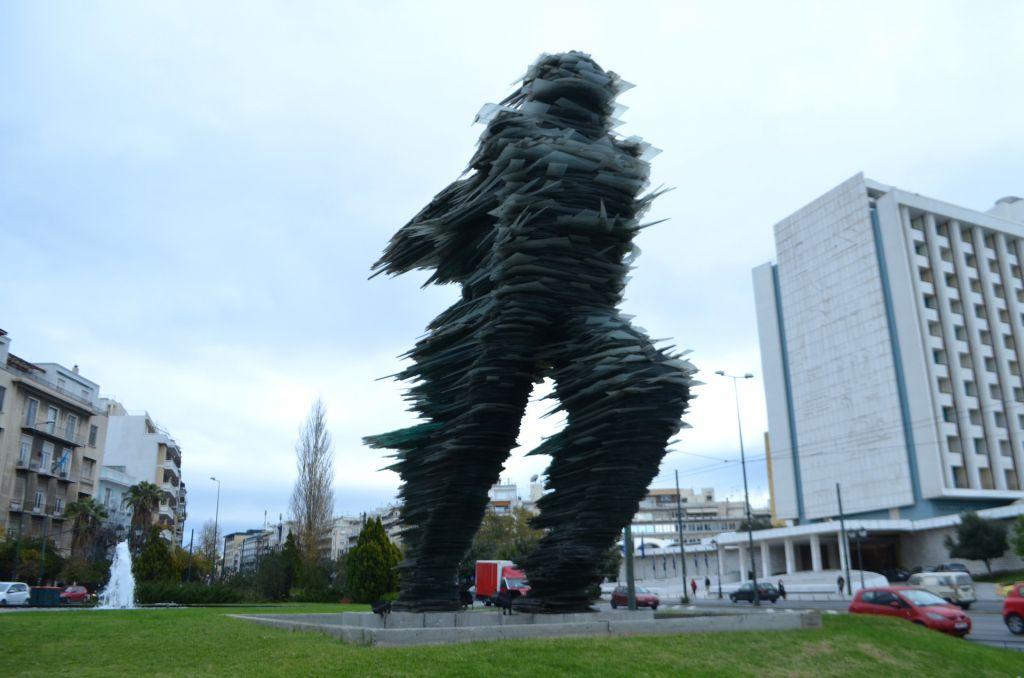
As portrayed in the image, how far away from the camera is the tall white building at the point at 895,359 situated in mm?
56656

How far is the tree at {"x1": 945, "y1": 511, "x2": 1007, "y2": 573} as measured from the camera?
47969 millimetres

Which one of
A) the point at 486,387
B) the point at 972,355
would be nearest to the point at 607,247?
the point at 486,387

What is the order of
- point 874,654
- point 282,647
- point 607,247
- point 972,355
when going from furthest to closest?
point 972,355, point 607,247, point 874,654, point 282,647

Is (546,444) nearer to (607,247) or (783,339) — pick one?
(607,247)

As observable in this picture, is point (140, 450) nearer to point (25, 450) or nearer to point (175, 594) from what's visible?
point (25, 450)

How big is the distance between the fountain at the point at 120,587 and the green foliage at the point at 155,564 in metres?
0.63

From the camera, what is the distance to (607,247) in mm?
13938

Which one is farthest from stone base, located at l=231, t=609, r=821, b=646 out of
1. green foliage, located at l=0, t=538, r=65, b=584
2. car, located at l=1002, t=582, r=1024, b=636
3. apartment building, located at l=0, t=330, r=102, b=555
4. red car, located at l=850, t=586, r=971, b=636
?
apartment building, located at l=0, t=330, r=102, b=555

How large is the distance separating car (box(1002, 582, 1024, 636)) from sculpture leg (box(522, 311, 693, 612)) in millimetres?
12337

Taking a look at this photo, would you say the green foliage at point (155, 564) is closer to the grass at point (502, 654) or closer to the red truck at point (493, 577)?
the red truck at point (493, 577)

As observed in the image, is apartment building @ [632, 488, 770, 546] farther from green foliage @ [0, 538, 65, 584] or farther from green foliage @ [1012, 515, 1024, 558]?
green foliage @ [0, 538, 65, 584]

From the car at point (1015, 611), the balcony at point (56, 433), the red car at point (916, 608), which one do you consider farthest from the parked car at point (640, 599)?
the balcony at point (56, 433)

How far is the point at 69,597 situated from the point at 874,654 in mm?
32502

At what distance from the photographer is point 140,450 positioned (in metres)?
73.3
